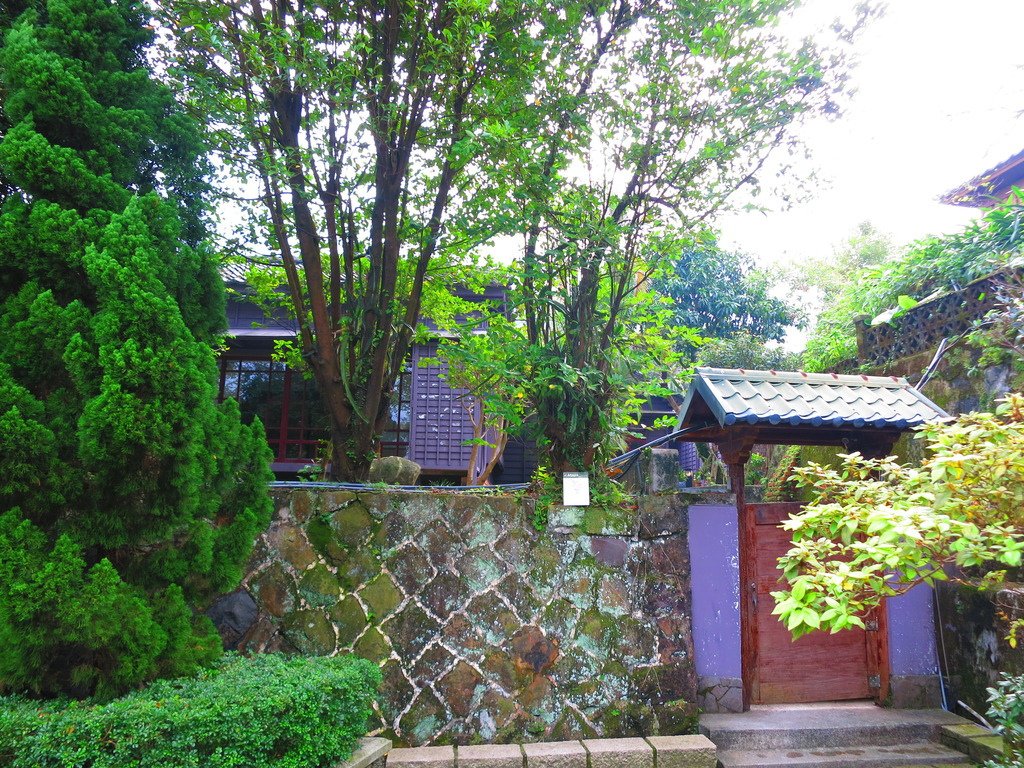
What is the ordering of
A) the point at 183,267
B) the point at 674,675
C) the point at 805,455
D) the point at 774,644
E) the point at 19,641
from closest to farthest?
the point at 19,641 → the point at 183,267 → the point at 674,675 → the point at 774,644 → the point at 805,455

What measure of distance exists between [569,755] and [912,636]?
3373 mm

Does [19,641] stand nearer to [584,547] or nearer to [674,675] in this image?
[584,547]

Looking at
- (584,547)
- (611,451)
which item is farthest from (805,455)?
(584,547)

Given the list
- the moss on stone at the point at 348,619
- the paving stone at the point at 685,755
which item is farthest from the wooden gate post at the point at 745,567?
the moss on stone at the point at 348,619

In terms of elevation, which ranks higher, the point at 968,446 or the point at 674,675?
the point at 968,446

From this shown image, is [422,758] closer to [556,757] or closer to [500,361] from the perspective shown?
[556,757]

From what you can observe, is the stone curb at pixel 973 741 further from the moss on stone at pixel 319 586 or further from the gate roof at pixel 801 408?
the moss on stone at pixel 319 586

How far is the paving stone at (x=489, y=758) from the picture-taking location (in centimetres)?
460

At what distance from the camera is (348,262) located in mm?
5977

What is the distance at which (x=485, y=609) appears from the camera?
16.9 ft

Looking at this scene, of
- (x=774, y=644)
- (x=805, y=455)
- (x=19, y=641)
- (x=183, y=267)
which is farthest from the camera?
(x=805, y=455)

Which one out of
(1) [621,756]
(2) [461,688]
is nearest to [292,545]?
(2) [461,688]

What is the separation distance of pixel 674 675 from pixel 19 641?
167 inches

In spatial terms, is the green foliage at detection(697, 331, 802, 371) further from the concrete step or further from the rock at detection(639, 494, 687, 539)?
the concrete step
